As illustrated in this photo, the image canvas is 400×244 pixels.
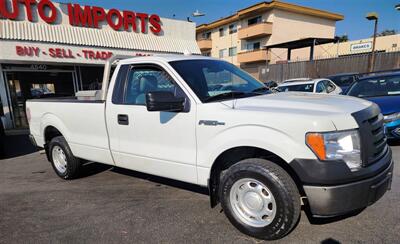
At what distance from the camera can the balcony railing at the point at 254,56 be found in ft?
107

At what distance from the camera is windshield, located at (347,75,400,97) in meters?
6.49

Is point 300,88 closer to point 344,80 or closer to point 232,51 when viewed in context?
point 344,80

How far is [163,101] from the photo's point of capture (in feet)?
9.56

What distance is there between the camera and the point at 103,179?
195 inches

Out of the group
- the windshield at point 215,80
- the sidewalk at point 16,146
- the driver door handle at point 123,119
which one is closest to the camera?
the windshield at point 215,80

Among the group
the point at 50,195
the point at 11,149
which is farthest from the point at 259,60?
the point at 50,195

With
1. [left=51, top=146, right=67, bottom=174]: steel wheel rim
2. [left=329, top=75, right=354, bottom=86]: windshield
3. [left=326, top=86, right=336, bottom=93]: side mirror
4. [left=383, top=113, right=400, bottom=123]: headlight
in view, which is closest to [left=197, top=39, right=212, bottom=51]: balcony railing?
[left=329, top=75, right=354, bottom=86]: windshield

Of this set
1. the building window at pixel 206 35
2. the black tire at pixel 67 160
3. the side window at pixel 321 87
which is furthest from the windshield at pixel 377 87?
the building window at pixel 206 35

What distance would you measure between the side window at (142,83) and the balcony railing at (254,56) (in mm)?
29099

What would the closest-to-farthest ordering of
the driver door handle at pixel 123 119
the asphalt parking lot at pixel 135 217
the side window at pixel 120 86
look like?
1. the asphalt parking lot at pixel 135 217
2. the driver door handle at pixel 123 119
3. the side window at pixel 120 86

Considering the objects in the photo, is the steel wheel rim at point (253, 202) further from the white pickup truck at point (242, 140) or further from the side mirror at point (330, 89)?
the side mirror at point (330, 89)

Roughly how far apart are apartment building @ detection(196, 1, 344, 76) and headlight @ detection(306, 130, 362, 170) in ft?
97.0

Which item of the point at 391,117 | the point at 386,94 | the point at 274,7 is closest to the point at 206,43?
the point at 274,7

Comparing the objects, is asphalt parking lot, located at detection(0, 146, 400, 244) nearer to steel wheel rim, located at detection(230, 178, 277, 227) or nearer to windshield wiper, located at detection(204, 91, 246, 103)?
steel wheel rim, located at detection(230, 178, 277, 227)
